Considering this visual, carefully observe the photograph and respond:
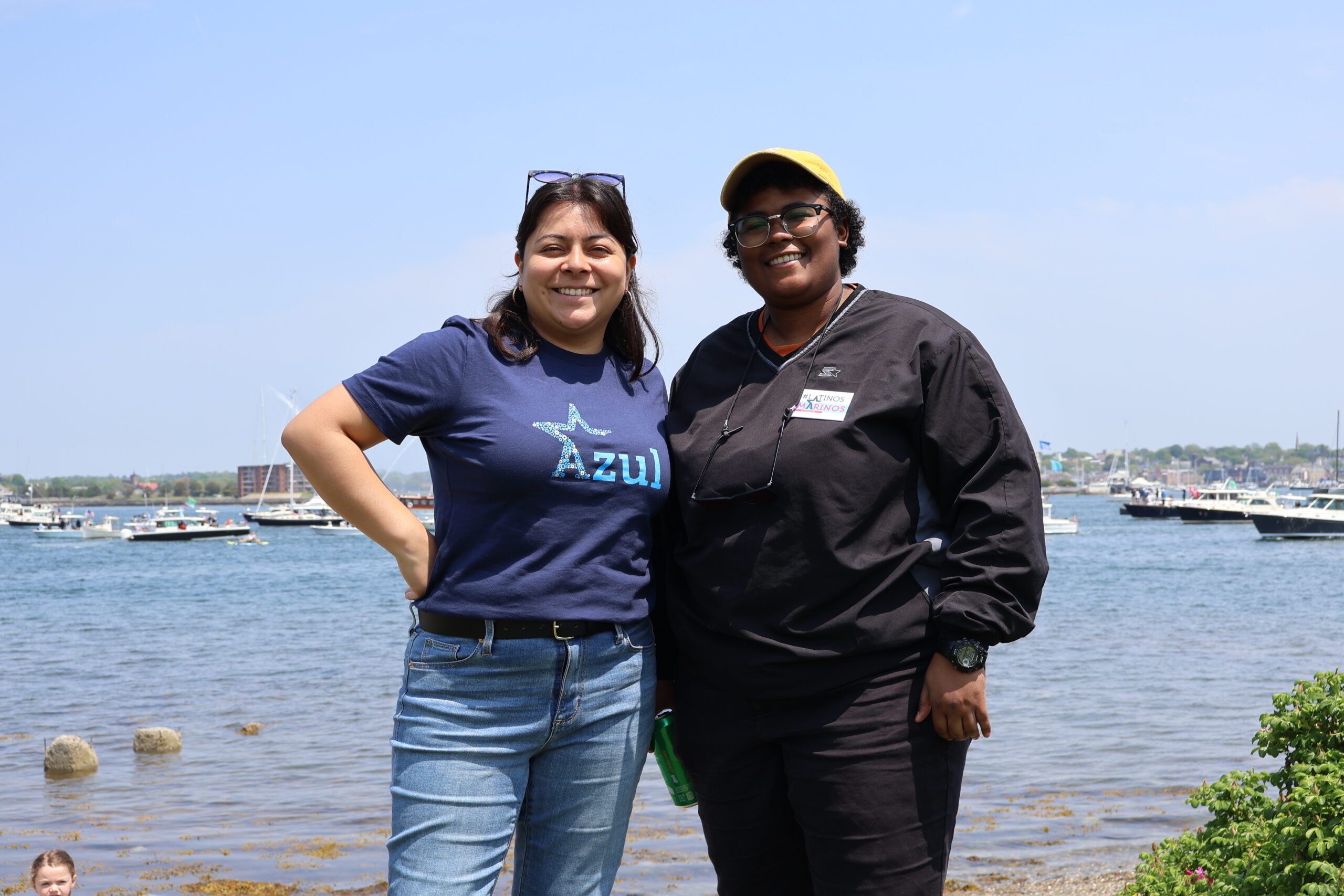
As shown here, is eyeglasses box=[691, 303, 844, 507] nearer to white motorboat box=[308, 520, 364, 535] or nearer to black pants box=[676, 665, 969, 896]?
black pants box=[676, 665, 969, 896]

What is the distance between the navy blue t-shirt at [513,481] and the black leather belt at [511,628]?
2 cm

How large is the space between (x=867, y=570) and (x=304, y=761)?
441 inches

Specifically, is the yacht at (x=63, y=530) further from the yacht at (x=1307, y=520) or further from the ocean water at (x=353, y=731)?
the yacht at (x=1307, y=520)

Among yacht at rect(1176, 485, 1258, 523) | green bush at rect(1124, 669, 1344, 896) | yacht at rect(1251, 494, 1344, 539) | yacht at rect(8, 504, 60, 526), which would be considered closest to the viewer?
green bush at rect(1124, 669, 1344, 896)

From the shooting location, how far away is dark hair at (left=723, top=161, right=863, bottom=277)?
2963 mm

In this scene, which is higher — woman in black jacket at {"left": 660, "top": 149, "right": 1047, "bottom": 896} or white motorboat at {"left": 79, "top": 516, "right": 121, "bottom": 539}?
woman in black jacket at {"left": 660, "top": 149, "right": 1047, "bottom": 896}

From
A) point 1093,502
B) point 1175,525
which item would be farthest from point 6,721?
point 1093,502

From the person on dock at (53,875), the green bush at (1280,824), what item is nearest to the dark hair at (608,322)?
the green bush at (1280,824)

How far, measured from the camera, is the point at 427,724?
2645mm

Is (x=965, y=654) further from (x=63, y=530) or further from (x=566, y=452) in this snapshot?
(x=63, y=530)

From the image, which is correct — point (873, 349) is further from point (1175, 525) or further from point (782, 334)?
point (1175, 525)

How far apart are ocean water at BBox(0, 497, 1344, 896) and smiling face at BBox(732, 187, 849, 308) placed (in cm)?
533

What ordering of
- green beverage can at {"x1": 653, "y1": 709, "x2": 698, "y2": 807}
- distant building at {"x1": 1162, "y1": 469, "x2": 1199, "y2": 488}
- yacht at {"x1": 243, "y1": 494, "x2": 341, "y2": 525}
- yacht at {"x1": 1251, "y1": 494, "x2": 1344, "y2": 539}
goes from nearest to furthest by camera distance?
green beverage can at {"x1": 653, "y1": 709, "x2": 698, "y2": 807}
yacht at {"x1": 1251, "y1": 494, "x2": 1344, "y2": 539}
yacht at {"x1": 243, "y1": 494, "x2": 341, "y2": 525}
distant building at {"x1": 1162, "y1": 469, "x2": 1199, "y2": 488}

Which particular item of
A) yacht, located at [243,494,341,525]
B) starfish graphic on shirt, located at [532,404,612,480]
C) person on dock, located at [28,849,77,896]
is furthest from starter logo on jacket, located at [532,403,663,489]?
yacht, located at [243,494,341,525]
